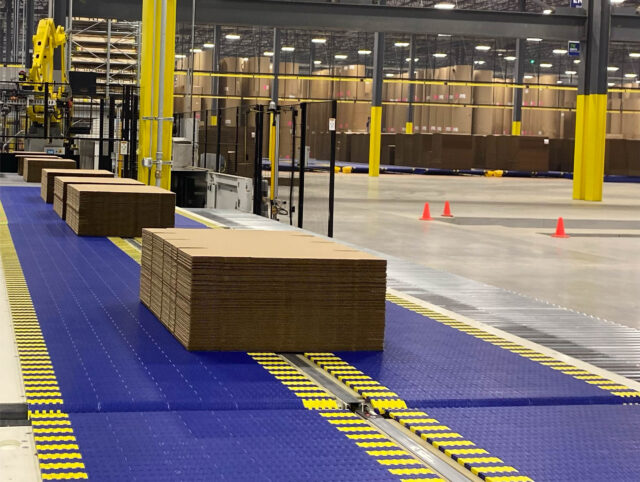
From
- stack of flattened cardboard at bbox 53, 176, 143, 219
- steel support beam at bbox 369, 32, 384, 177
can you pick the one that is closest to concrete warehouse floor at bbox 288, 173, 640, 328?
stack of flattened cardboard at bbox 53, 176, 143, 219

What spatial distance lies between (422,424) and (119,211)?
6.41 meters

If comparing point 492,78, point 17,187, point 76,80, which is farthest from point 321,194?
point 492,78

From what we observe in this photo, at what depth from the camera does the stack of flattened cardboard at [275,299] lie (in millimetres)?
4914

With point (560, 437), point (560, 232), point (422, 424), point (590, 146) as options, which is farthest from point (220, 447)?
point (590, 146)

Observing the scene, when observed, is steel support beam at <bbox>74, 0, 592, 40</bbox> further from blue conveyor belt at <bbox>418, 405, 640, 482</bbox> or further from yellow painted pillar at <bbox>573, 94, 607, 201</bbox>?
blue conveyor belt at <bbox>418, 405, 640, 482</bbox>

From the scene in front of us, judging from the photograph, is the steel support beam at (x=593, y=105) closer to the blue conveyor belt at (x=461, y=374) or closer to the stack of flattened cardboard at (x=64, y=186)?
the stack of flattened cardboard at (x=64, y=186)

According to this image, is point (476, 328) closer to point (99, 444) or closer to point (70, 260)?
point (99, 444)

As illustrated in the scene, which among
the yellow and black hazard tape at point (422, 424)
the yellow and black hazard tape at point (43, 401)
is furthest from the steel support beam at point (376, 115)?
the yellow and black hazard tape at point (422, 424)

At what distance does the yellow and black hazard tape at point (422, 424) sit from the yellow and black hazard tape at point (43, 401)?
4.14 feet

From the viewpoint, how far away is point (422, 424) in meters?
3.99

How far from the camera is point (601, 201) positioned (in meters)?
26.5

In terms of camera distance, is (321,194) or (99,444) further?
(321,194)

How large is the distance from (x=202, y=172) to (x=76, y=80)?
3.02m

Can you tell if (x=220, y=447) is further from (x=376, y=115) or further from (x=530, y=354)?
(x=376, y=115)
